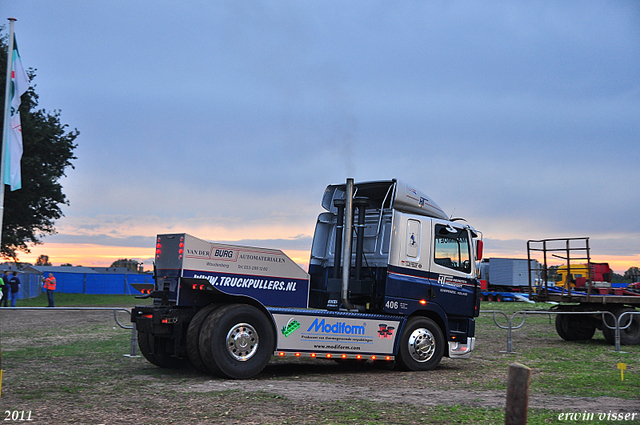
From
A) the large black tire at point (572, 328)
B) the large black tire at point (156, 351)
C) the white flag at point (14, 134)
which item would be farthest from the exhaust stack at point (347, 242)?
the large black tire at point (572, 328)

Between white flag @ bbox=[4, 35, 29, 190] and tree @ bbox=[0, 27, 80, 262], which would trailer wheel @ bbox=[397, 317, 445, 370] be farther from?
tree @ bbox=[0, 27, 80, 262]

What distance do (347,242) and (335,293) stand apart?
1.07m

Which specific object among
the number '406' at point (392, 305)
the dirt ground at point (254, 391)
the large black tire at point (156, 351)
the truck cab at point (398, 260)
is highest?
the truck cab at point (398, 260)

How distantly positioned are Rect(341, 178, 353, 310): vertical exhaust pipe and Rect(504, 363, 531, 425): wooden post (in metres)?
7.51

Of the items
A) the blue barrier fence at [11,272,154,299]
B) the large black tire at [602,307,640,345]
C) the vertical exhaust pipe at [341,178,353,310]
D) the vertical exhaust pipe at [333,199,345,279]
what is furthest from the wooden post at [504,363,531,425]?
the blue barrier fence at [11,272,154,299]

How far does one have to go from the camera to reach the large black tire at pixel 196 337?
1009 cm

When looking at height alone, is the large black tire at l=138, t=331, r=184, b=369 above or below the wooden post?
below

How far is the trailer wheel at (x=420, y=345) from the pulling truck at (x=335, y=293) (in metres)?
0.02

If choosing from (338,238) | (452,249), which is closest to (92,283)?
(338,238)

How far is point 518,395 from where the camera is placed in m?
4.42

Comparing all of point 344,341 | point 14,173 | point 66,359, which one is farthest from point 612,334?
point 14,173

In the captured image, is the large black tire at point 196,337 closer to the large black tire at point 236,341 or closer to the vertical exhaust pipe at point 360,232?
the large black tire at point 236,341

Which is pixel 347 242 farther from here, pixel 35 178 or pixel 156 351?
pixel 35 178

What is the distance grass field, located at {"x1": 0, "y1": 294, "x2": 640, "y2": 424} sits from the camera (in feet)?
24.8
